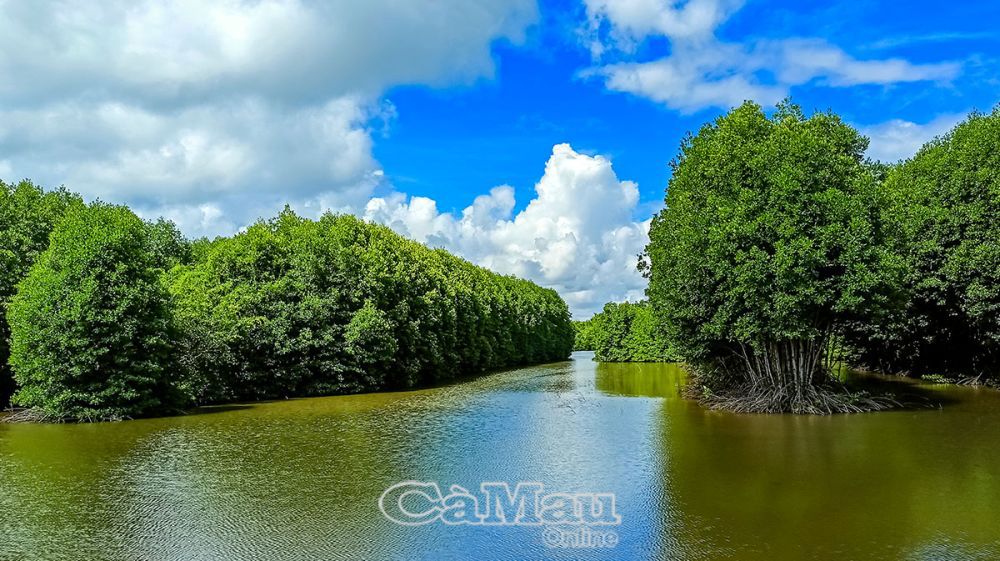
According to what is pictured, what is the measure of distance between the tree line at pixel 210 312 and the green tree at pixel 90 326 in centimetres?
5

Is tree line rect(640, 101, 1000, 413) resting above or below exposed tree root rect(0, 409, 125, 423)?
above

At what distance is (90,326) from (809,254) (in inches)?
957

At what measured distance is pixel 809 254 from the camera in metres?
20.6

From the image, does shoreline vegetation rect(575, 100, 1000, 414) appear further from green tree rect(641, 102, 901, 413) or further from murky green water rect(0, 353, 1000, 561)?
murky green water rect(0, 353, 1000, 561)

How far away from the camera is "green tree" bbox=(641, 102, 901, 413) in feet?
68.6

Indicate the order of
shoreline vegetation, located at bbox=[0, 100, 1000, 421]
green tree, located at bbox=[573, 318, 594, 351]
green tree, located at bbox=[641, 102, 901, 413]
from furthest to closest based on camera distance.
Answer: green tree, located at bbox=[573, 318, 594, 351] < shoreline vegetation, located at bbox=[0, 100, 1000, 421] < green tree, located at bbox=[641, 102, 901, 413]

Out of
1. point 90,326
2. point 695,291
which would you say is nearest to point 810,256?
point 695,291

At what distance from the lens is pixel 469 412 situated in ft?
85.6

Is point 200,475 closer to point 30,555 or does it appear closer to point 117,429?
point 30,555

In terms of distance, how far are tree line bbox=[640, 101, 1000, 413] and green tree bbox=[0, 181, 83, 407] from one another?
27070mm

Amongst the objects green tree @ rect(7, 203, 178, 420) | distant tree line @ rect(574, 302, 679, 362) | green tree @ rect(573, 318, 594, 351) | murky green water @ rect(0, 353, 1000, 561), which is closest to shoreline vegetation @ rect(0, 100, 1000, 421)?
green tree @ rect(7, 203, 178, 420)

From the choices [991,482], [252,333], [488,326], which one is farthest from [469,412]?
[488,326]

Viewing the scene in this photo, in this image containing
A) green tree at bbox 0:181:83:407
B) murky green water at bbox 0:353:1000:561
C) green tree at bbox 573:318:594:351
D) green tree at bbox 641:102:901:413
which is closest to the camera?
murky green water at bbox 0:353:1000:561

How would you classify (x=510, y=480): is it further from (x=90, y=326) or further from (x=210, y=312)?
(x=210, y=312)
